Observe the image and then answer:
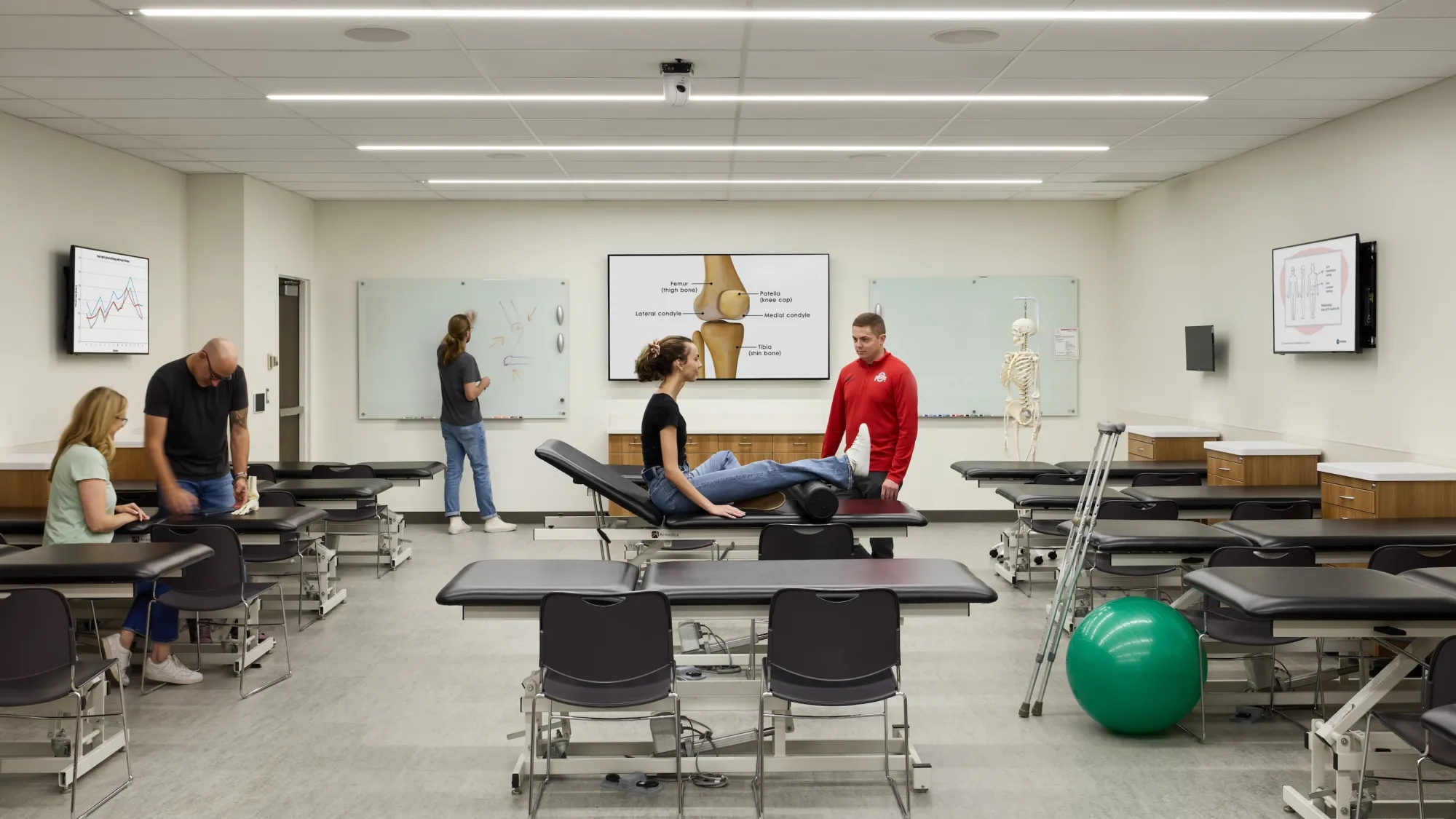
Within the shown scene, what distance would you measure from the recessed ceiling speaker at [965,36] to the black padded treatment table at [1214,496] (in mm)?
2468

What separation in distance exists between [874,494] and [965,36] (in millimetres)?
2114

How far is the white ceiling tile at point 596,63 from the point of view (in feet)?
16.2

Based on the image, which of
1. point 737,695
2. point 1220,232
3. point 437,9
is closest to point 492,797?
point 737,695

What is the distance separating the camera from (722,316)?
9664mm

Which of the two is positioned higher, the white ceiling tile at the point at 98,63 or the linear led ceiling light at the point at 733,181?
the linear led ceiling light at the point at 733,181

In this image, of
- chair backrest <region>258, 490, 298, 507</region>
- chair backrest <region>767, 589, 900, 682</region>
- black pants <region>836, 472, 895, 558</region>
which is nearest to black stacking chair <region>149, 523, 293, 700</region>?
chair backrest <region>258, 490, 298, 507</region>

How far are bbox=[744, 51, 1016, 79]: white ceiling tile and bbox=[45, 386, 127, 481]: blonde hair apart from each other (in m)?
3.06

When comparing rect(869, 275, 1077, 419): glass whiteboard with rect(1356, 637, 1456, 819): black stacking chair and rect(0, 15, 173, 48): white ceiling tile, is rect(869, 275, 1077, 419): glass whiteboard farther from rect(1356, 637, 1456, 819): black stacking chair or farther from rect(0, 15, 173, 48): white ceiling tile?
rect(1356, 637, 1456, 819): black stacking chair

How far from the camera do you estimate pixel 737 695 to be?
364 centimetres

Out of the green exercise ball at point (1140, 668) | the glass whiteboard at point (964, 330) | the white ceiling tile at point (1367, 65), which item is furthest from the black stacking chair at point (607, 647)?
the glass whiteboard at point (964, 330)

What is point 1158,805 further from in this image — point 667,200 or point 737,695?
point 667,200

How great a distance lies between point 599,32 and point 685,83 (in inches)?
29.4

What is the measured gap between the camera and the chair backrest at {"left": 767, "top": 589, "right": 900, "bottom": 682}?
3402 millimetres

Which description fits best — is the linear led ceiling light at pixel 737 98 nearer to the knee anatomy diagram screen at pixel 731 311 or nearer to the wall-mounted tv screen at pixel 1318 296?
the wall-mounted tv screen at pixel 1318 296
